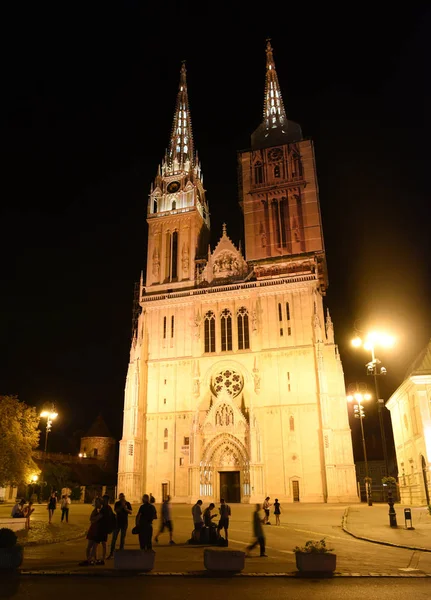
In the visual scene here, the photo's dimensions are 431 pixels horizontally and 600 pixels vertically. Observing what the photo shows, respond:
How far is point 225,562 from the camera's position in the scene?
1071 centimetres

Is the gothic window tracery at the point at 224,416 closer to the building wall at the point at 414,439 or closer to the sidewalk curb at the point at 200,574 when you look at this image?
the building wall at the point at 414,439

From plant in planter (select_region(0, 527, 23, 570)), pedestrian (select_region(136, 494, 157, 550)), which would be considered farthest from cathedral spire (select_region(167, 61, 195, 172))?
plant in planter (select_region(0, 527, 23, 570))

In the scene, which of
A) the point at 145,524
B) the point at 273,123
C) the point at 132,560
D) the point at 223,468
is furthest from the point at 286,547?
Result: the point at 273,123

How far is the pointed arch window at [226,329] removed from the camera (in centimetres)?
4700

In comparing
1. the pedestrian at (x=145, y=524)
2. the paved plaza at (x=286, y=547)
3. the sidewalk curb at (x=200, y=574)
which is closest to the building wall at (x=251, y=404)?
the paved plaza at (x=286, y=547)

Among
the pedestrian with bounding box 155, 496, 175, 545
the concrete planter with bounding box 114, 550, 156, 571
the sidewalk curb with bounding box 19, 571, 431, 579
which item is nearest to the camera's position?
the sidewalk curb with bounding box 19, 571, 431, 579

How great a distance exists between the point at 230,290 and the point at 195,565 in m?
37.0

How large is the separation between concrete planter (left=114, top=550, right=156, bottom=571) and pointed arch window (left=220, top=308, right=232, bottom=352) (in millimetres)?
35849

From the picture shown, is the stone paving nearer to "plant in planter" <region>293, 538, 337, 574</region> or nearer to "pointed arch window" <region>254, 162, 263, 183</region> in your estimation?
"plant in planter" <region>293, 538, 337, 574</region>

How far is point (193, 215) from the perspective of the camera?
175 feet

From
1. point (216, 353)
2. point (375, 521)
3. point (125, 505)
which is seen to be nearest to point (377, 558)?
point (125, 505)

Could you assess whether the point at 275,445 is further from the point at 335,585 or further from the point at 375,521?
the point at 335,585

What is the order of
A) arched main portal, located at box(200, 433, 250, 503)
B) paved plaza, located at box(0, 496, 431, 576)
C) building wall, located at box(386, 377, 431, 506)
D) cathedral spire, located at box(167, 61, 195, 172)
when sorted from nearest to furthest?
paved plaza, located at box(0, 496, 431, 576) < building wall, located at box(386, 377, 431, 506) < arched main portal, located at box(200, 433, 250, 503) < cathedral spire, located at box(167, 61, 195, 172)

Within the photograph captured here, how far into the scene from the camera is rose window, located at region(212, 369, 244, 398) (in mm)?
45250
